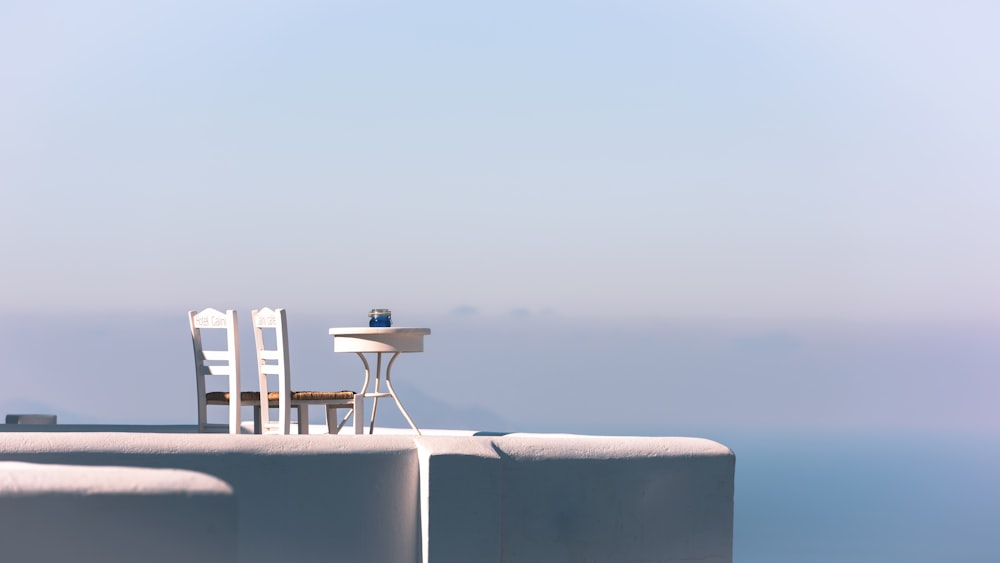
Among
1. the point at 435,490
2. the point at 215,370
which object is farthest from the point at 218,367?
the point at 435,490

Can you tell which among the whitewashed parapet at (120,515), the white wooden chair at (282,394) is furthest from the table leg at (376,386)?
A: the whitewashed parapet at (120,515)

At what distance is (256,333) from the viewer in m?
6.94

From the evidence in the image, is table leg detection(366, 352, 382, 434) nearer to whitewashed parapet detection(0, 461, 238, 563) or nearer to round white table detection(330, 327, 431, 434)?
round white table detection(330, 327, 431, 434)

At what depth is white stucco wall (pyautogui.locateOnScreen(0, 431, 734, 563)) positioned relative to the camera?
488 centimetres

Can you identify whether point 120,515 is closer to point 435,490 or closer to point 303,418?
point 435,490

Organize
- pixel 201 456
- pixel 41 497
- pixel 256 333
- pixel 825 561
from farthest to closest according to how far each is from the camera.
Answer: pixel 825 561 → pixel 256 333 → pixel 201 456 → pixel 41 497

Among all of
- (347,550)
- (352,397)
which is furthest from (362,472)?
(352,397)

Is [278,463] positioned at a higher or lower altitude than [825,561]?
higher

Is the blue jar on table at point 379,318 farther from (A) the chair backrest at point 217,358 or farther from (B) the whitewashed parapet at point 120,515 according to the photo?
(B) the whitewashed parapet at point 120,515

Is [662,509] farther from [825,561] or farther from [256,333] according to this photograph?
[825,561]

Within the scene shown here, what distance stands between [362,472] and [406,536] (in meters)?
0.32

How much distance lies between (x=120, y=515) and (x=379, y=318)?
3.83 meters

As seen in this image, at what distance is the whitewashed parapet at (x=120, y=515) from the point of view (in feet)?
11.9


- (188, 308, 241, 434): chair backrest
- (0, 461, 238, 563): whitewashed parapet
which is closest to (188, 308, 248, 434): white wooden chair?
(188, 308, 241, 434): chair backrest
